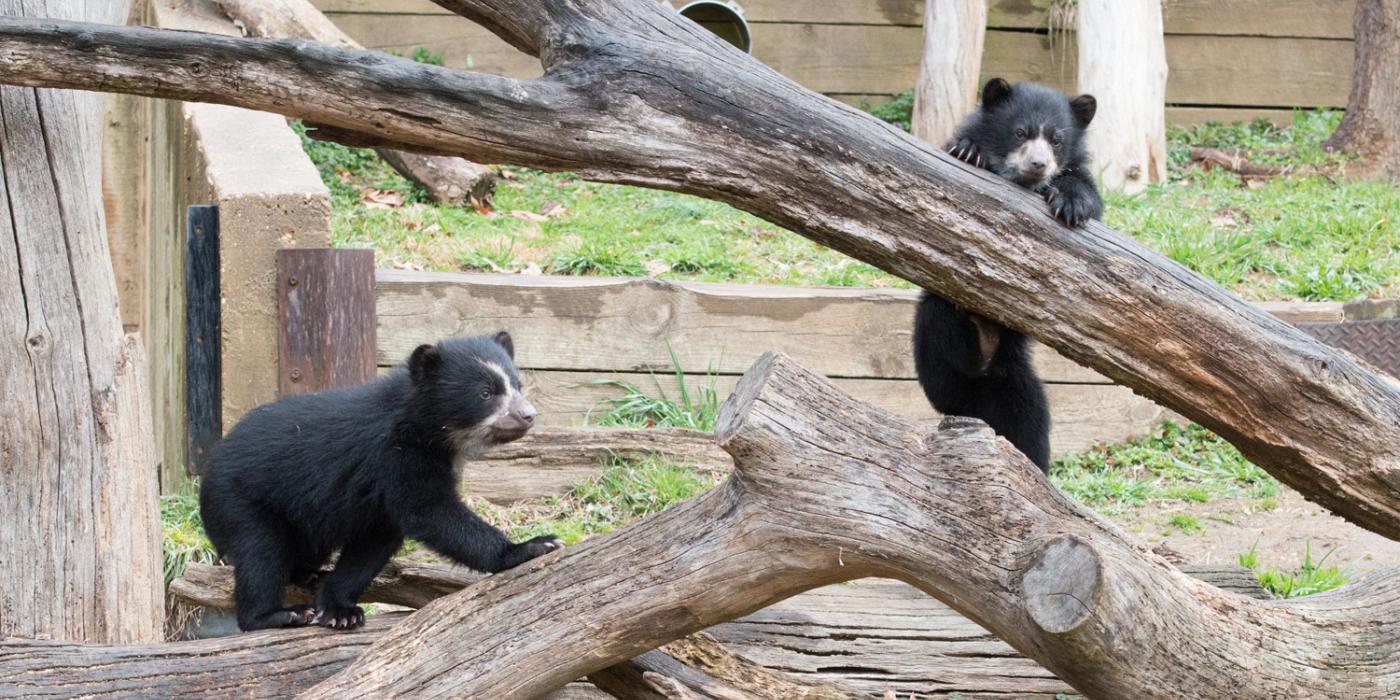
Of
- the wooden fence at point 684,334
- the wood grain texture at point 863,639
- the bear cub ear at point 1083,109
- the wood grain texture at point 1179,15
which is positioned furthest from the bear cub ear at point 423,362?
the wood grain texture at point 1179,15

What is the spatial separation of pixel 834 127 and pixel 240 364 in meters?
3.43

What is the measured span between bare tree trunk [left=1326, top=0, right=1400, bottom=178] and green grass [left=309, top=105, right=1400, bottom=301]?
322 millimetres

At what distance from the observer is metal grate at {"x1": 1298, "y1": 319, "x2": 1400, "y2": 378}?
7.31 m

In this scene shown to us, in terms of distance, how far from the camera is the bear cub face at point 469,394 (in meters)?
4.39

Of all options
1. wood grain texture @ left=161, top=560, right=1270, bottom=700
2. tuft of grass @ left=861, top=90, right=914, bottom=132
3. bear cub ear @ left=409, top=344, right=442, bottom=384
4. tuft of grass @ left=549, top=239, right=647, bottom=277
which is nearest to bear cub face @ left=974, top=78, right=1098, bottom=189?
wood grain texture @ left=161, top=560, right=1270, bottom=700

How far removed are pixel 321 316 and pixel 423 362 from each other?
1.76m

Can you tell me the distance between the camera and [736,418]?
3.43m

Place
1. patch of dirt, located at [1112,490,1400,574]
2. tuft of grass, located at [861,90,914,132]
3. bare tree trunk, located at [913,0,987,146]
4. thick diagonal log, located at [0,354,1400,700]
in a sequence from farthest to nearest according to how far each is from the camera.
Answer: tuft of grass, located at [861,90,914,132], bare tree trunk, located at [913,0,987,146], patch of dirt, located at [1112,490,1400,574], thick diagonal log, located at [0,354,1400,700]

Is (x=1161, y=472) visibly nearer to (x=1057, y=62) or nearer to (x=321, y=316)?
(x=321, y=316)

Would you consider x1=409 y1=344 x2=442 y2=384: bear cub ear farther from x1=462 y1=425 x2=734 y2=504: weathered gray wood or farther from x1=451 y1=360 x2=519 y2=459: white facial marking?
x1=462 y1=425 x2=734 y2=504: weathered gray wood

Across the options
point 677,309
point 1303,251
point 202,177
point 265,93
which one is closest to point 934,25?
point 1303,251

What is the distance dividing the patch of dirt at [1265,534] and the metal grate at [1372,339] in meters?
1.09

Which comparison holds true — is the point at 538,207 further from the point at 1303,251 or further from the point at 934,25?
the point at 1303,251

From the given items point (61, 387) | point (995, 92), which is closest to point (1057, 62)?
point (995, 92)
